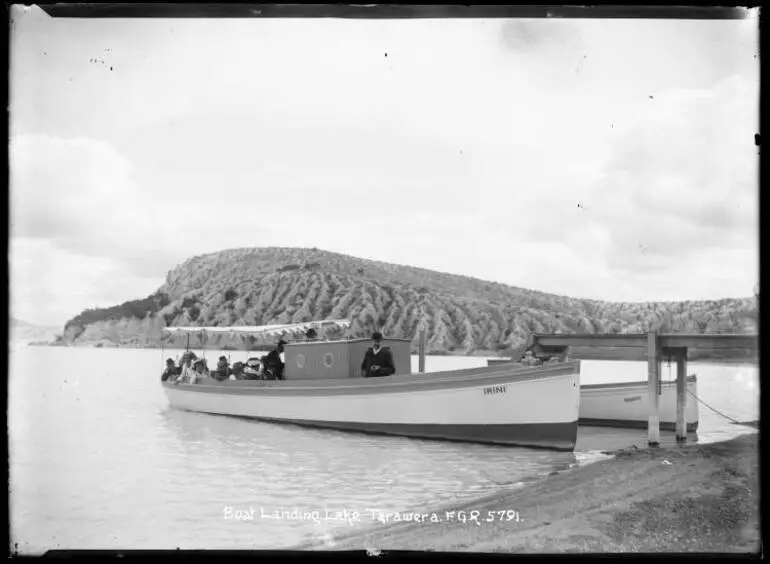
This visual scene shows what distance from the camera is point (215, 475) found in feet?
47.8

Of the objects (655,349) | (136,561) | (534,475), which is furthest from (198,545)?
(655,349)

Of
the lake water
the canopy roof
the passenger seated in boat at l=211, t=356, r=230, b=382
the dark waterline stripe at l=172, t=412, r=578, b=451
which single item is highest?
the canopy roof

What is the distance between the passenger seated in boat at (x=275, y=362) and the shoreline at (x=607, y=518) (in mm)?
8712

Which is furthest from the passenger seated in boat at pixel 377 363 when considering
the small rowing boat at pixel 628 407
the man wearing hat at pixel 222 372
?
the man wearing hat at pixel 222 372

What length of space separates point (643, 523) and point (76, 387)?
128 feet

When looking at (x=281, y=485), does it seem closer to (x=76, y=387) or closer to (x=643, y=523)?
(x=643, y=523)

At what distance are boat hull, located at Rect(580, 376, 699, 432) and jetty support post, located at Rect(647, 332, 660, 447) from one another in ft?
12.4

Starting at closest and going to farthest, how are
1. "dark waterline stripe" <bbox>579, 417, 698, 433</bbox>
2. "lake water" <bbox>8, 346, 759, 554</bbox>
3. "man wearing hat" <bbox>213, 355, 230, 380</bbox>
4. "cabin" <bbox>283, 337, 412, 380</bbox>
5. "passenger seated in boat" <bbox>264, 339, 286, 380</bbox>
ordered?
A: "lake water" <bbox>8, 346, 759, 554</bbox> → "cabin" <bbox>283, 337, 412, 380</bbox> → "passenger seated in boat" <bbox>264, 339, 286, 380</bbox> → "dark waterline stripe" <bbox>579, 417, 698, 433</bbox> → "man wearing hat" <bbox>213, 355, 230, 380</bbox>

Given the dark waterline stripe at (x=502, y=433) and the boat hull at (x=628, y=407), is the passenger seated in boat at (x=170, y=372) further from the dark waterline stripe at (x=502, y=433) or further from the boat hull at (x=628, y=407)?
the boat hull at (x=628, y=407)

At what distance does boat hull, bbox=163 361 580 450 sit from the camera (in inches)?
628

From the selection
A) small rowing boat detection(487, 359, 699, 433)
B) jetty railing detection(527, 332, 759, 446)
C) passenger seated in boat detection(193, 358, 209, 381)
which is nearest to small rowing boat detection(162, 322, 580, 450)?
jetty railing detection(527, 332, 759, 446)

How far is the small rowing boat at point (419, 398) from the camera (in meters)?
16.0

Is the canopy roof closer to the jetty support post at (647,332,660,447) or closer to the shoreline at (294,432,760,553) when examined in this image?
the jetty support post at (647,332,660,447)

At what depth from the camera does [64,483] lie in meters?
13.0
